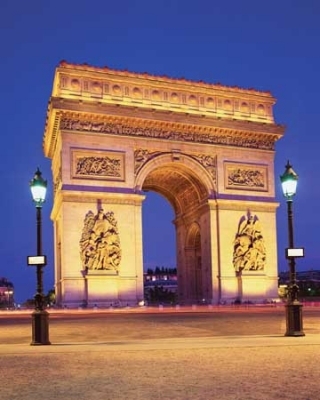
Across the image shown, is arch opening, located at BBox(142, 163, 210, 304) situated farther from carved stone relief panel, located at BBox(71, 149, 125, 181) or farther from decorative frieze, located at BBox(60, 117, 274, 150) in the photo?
carved stone relief panel, located at BBox(71, 149, 125, 181)

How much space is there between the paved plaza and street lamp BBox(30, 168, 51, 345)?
0.38 meters

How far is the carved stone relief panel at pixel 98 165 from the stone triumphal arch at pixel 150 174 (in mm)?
58

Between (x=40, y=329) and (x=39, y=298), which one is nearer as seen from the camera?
(x=40, y=329)

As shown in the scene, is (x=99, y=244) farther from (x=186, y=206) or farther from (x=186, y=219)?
(x=186, y=219)

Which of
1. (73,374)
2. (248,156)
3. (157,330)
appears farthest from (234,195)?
(73,374)

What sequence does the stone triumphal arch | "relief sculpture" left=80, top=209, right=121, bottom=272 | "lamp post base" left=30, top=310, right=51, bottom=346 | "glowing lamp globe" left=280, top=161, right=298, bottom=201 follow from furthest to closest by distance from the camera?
the stone triumphal arch → "relief sculpture" left=80, top=209, right=121, bottom=272 → "glowing lamp globe" left=280, top=161, right=298, bottom=201 → "lamp post base" left=30, top=310, right=51, bottom=346

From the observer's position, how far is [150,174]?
4303 centimetres

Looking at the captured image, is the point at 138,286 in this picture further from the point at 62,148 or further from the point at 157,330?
the point at 157,330

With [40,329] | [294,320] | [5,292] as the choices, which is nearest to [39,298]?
[40,329]

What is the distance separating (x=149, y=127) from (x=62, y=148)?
582cm

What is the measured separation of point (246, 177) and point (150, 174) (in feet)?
20.5

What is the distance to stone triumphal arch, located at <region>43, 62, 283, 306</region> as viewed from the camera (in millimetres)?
37344

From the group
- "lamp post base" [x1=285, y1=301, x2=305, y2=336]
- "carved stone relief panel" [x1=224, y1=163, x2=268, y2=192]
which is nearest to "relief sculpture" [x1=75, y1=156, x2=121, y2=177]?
"carved stone relief panel" [x1=224, y1=163, x2=268, y2=192]

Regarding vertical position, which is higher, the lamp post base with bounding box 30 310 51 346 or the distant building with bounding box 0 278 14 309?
the lamp post base with bounding box 30 310 51 346
